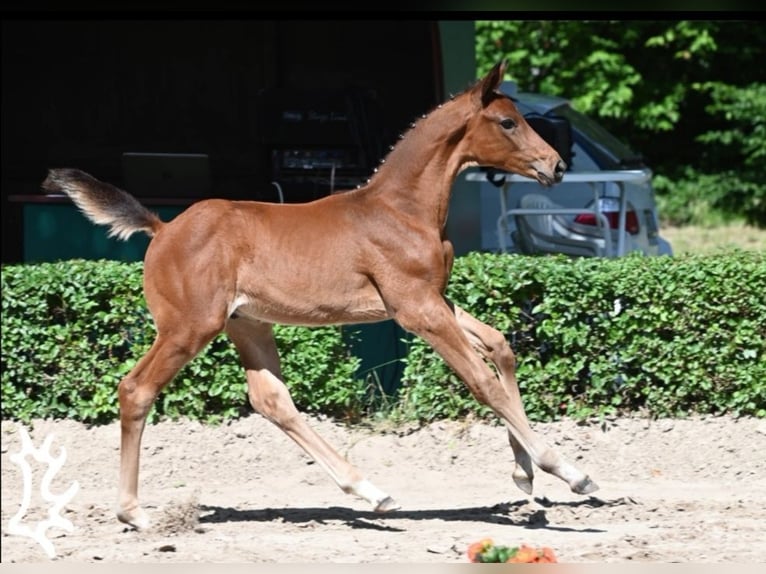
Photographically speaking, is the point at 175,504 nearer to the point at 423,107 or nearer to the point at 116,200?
the point at 116,200

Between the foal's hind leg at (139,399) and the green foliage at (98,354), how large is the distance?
1.72m

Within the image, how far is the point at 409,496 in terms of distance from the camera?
281 inches

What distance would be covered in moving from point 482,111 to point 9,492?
11.2 feet

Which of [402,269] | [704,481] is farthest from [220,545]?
[704,481]

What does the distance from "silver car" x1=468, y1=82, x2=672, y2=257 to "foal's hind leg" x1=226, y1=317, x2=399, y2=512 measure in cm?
385

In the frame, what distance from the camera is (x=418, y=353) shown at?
313 inches

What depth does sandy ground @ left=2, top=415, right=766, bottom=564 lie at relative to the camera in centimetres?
574

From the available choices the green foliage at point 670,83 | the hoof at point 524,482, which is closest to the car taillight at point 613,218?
the hoof at point 524,482

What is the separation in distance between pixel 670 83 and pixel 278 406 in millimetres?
13758

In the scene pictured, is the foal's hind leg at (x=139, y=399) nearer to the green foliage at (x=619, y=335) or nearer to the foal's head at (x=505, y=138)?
the foal's head at (x=505, y=138)

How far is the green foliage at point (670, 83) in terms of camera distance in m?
18.0

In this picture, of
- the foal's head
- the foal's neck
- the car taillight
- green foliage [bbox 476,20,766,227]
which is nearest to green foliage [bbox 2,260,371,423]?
the foal's neck

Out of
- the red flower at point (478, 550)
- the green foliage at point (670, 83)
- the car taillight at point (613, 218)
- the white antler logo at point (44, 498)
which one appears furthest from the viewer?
the green foliage at point (670, 83)

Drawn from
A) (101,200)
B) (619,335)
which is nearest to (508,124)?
(101,200)
